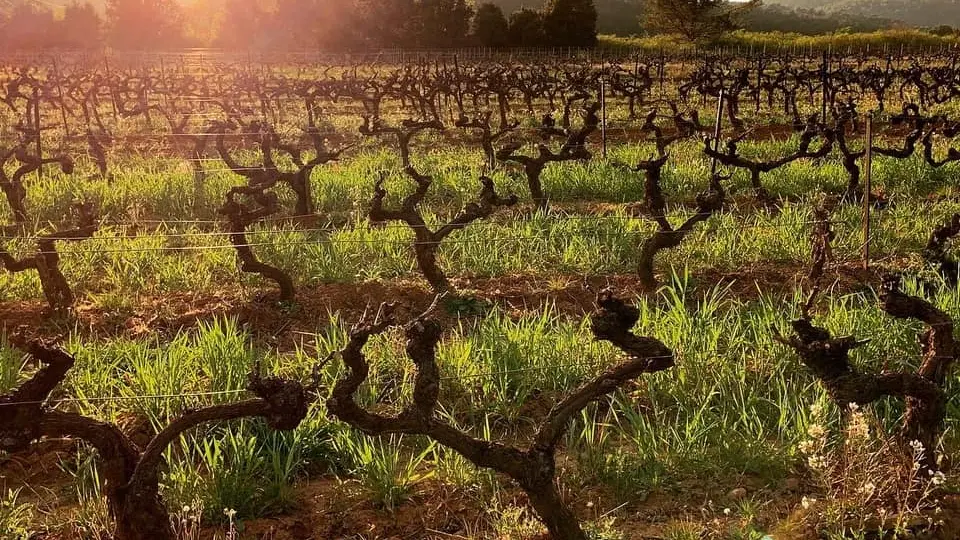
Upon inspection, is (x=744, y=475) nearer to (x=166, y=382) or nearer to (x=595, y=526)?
(x=595, y=526)

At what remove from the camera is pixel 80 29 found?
54500mm

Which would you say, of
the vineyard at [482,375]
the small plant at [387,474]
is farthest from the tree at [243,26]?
the small plant at [387,474]

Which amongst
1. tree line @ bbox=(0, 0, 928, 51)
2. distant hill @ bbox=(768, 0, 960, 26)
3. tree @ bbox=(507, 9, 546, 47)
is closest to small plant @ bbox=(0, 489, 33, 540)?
tree line @ bbox=(0, 0, 928, 51)

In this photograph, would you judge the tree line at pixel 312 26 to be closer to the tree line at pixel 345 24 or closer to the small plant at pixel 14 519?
the tree line at pixel 345 24

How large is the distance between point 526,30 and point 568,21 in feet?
8.41

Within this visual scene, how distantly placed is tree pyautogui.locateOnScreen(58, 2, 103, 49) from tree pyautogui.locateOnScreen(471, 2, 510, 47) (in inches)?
1074

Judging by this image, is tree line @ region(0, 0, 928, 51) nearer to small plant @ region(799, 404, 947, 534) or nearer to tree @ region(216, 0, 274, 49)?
tree @ region(216, 0, 274, 49)

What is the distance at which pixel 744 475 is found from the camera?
130 inches

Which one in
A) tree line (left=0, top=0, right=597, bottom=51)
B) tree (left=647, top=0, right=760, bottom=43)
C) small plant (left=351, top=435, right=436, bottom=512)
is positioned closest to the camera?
small plant (left=351, top=435, right=436, bottom=512)

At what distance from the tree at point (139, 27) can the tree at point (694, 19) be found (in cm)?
3423

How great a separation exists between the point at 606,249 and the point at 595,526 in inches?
143

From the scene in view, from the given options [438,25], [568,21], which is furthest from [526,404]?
[568,21]

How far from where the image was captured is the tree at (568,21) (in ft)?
148

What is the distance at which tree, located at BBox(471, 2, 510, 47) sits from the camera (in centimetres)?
4509
